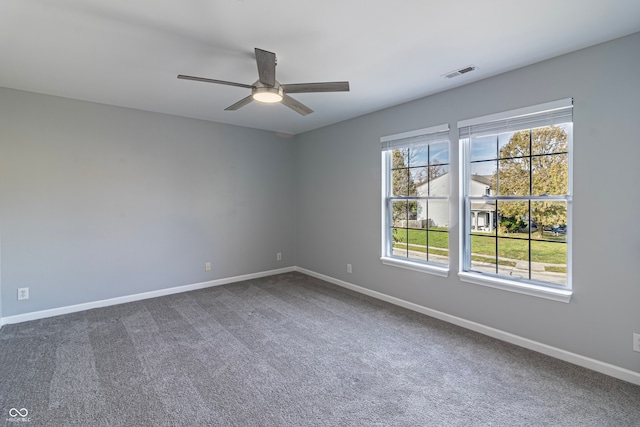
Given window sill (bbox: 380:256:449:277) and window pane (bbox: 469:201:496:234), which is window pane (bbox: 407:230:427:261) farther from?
window pane (bbox: 469:201:496:234)

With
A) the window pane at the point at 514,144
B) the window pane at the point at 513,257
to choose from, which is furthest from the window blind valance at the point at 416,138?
the window pane at the point at 513,257

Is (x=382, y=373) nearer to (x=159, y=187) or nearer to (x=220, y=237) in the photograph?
(x=220, y=237)

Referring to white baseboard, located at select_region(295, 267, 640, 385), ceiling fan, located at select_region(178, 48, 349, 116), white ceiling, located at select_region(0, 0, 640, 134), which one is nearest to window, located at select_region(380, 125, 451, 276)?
white baseboard, located at select_region(295, 267, 640, 385)

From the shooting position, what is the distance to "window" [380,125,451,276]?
3.56 meters

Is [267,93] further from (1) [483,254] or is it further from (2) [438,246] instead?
(1) [483,254]

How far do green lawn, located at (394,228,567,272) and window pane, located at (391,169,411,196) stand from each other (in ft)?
1.88

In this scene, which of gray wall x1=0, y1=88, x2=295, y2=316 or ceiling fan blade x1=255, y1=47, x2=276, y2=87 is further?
gray wall x1=0, y1=88, x2=295, y2=316

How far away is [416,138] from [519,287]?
1936 millimetres

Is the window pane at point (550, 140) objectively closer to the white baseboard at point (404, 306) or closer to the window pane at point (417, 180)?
the window pane at point (417, 180)

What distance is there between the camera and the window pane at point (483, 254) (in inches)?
124

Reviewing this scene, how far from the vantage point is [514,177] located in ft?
9.70

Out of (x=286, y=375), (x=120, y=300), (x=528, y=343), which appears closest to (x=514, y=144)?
(x=528, y=343)

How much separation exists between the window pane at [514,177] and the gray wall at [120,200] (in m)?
3.61
